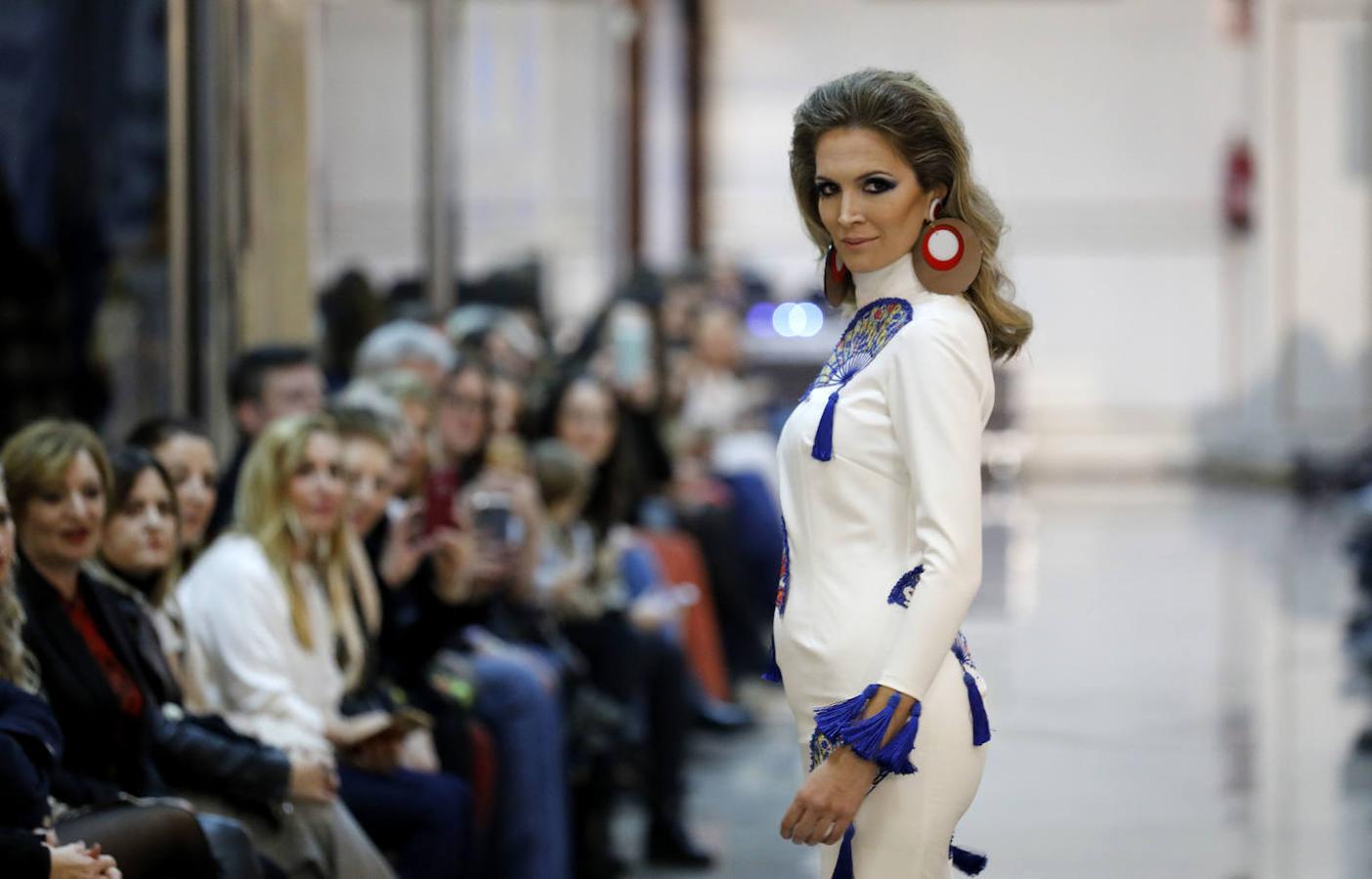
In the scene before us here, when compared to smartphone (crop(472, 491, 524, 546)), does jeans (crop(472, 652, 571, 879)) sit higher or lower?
lower

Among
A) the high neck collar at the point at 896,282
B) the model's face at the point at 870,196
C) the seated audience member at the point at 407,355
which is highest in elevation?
the model's face at the point at 870,196

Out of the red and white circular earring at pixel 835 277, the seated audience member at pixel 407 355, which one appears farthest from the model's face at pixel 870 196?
the seated audience member at pixel 407 355

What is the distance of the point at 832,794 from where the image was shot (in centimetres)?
223

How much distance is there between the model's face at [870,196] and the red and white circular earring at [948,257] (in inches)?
1.1

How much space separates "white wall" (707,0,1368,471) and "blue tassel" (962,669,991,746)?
1426 cm

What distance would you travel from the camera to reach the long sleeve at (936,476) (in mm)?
2223

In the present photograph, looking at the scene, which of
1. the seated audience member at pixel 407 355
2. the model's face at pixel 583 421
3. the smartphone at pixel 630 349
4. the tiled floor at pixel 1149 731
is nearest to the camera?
the tiled floor at pixel 1149 731

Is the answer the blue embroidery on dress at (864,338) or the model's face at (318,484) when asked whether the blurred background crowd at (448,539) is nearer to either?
the model's face at (318,484)

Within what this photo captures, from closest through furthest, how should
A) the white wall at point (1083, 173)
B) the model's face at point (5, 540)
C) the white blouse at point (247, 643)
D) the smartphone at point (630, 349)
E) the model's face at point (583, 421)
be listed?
the model's face at point (5, 540), the white blouse at point (247, 643), the model's face at point (583, 421), the smartphone at point (630, 349), the white wall at point (1083, 173)

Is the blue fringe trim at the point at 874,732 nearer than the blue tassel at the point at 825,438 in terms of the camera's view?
Yes

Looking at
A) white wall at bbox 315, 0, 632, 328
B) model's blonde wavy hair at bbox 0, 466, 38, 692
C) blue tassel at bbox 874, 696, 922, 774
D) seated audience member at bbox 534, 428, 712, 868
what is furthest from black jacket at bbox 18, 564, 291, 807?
white wall at bbox 315, 0, 632, 328

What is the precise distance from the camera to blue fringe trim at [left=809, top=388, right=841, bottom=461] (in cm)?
231

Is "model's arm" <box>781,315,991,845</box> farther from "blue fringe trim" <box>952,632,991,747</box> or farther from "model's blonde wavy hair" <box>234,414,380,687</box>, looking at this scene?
"model's blonde wavy hair" <box>234,414,380,687</box>

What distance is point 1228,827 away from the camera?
5441mm
